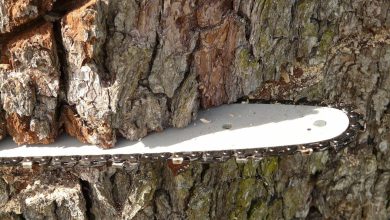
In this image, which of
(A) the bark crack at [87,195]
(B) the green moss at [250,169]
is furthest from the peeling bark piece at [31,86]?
(B) the green moss at [250,169]

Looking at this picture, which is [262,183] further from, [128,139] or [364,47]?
[364,47]

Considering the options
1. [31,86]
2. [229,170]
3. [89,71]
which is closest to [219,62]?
[229,170]

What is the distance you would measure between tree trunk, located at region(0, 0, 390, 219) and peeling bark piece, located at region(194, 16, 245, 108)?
26 millimetres

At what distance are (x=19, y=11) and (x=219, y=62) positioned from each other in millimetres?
4410

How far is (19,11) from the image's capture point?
827cm

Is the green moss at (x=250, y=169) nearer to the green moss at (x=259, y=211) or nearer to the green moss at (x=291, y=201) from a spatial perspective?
the green moss at (x=259, y=211)

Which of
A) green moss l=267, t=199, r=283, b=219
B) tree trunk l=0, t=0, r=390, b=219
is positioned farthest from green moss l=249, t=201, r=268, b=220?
green moss l=267, t=199, r=283, b=219

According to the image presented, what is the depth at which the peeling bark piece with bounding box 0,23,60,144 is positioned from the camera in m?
8.66

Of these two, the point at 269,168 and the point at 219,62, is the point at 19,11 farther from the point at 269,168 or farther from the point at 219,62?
the point at 269,168

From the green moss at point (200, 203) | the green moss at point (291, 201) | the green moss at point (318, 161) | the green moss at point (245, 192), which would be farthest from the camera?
the green moss at point (291, 201)

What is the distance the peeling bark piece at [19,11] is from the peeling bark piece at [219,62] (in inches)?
133

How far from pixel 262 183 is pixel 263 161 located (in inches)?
26.2

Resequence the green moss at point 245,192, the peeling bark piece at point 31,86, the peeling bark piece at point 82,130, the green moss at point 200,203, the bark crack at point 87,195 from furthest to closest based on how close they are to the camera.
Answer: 1. the green moss at point 245,192
2. the green moss at point 200,203
3. the bark crack at point 87,195
4. the peeling bark piece at point 82,130
5. the peeling bark piece at point 31,86

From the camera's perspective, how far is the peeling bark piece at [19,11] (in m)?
8.25
